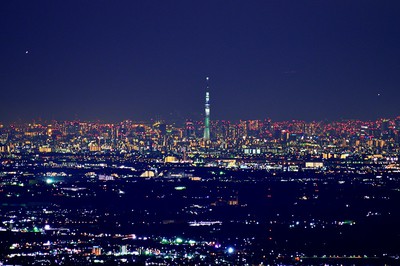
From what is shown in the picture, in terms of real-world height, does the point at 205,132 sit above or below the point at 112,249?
above

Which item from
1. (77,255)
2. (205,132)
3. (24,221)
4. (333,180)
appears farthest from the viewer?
(205,132)

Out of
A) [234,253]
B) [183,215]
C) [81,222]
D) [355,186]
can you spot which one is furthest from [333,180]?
[234,253]

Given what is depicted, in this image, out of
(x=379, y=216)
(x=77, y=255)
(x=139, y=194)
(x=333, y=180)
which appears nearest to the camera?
(x=77, y=255)

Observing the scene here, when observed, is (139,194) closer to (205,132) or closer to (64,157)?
(64,157)

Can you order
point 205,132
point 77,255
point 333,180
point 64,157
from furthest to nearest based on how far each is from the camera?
point 205,132, point 64,157, point 333,180, point 77,255

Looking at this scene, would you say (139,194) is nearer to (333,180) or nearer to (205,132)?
(333,180)

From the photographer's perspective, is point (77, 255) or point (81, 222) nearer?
point (77, 255)

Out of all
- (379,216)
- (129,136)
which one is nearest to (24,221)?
(379,216)

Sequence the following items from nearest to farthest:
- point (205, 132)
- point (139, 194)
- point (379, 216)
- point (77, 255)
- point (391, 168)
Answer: point (77, 255) < point (379, 216) < point (139, 194) < point (391, 168) < point (205, 132)

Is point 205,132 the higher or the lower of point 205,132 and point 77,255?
the higher
